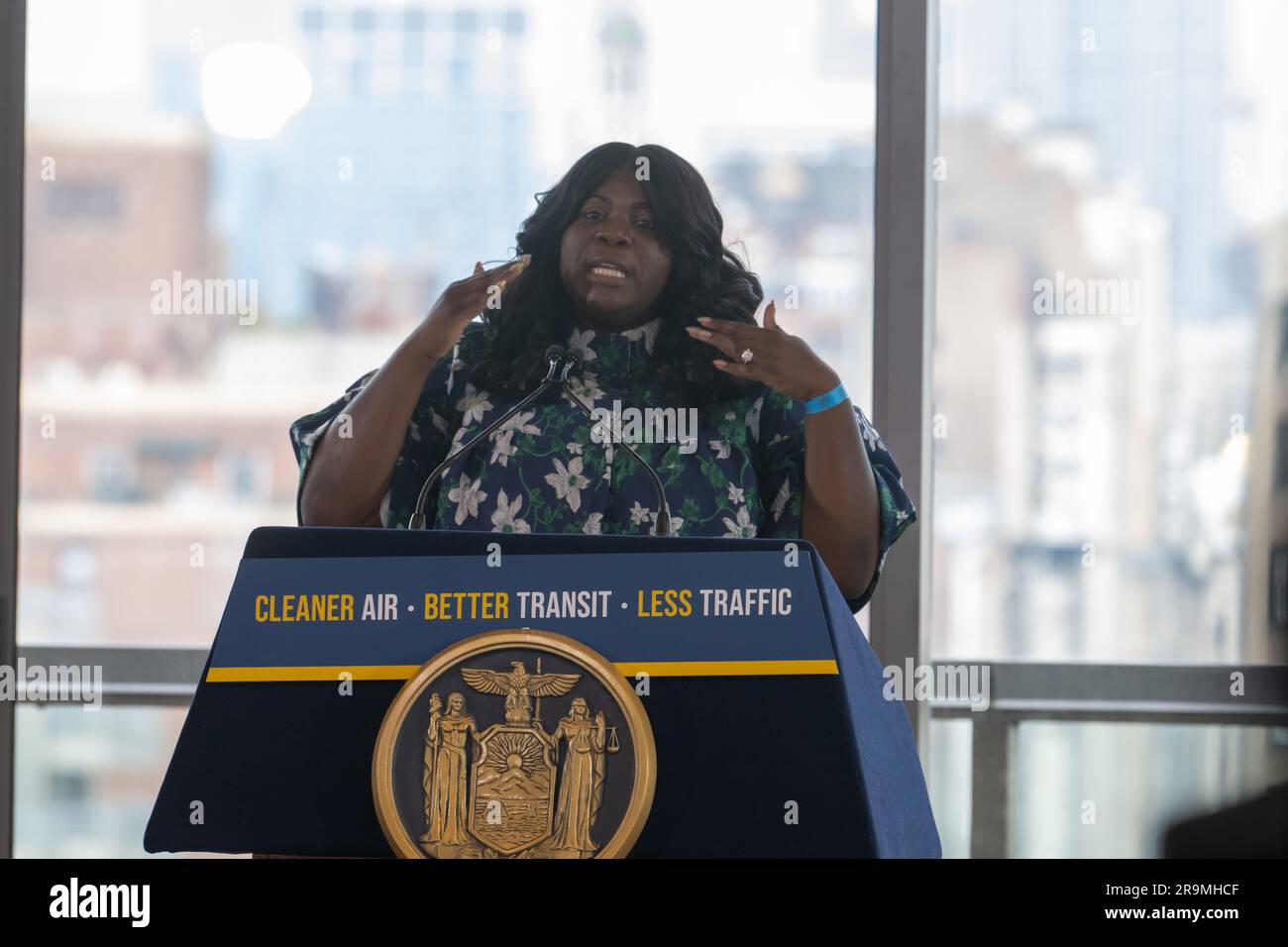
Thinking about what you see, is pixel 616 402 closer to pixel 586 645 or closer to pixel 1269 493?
pixel 586 645

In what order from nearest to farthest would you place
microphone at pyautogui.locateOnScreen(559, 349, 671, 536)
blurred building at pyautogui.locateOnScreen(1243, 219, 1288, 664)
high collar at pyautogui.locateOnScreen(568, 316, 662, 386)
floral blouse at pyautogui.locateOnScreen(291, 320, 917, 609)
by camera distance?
1. microphone at pyautogui.locateOnScreen(559, 349, 671, 536)
2. floral blouse at pyautogui.locateOnScreen(291, 320, 917, 609)
3. high collar at pyautogui.locateOnScreen(568, 316, 662, 386)
4. blurred building at pyautogui.locateOnScreen(1243, 219, 1288, 664)

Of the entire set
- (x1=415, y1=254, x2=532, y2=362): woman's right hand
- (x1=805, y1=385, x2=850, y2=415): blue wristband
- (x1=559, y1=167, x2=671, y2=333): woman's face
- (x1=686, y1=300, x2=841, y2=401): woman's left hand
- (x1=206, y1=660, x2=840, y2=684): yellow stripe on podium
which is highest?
(x1=559, y1=167, x2=671, y2=333): woman's face

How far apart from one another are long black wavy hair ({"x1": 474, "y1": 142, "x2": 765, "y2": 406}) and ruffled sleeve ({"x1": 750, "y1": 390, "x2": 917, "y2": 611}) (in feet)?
0.17

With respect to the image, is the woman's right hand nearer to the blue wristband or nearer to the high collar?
the high collar

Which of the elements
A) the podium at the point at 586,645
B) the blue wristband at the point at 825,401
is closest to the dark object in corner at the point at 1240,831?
the blue wristband at the point at 825,401

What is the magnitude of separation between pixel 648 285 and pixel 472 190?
137 cm

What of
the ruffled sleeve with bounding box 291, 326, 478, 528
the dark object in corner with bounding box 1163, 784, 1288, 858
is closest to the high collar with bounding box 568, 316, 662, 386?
the ruffled sleeve with bounding box 291, 326, 478, 528

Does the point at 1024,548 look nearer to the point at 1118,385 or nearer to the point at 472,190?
the point at 1118,385

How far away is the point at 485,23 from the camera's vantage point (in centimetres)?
267

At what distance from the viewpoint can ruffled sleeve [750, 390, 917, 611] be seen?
4.21ft

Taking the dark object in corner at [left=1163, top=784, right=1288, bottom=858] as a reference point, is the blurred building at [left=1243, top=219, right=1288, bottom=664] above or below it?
above

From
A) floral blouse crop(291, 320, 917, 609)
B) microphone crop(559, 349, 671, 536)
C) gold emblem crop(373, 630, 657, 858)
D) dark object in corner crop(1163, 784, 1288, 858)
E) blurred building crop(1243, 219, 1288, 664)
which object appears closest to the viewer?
gold emblem crop(373, 630, 657, 858)

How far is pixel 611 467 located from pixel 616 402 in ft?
0.28
